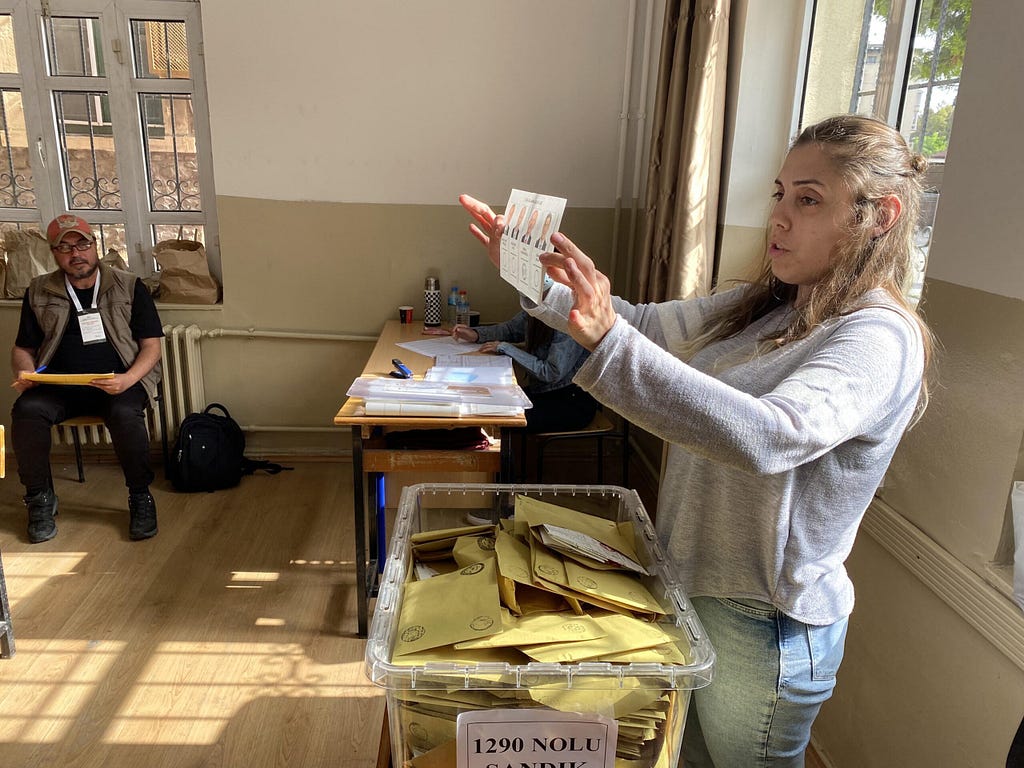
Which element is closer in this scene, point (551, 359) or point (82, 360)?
point (551, 359)

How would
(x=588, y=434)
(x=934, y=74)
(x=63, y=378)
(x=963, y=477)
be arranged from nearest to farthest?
1. (x=963, y=477)
2. (x=934, y=74)
3. (x=63, y=378)
4. (x=588, y=434)

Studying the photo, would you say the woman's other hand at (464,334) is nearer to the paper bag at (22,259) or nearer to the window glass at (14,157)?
the paper bag at (22,259)

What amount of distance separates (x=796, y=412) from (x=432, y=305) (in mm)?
2783

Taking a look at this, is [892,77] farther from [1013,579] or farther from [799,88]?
[1013,579]

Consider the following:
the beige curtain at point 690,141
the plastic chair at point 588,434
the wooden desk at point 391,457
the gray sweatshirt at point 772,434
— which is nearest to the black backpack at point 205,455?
the wooden desk at point 391,457

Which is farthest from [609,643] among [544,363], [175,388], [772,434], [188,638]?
[175,388]

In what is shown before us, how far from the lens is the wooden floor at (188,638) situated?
6.42 ft

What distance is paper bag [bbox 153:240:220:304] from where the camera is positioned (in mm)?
3553

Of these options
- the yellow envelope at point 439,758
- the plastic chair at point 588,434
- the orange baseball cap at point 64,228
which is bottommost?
the plastic chair at point 588,434

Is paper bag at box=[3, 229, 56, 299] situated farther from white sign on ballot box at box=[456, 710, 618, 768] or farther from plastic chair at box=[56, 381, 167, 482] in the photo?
white sign on ballot box at box=[456, 710, 618, 768]

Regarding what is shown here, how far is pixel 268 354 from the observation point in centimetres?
369

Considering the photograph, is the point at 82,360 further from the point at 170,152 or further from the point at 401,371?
the point at 401,371

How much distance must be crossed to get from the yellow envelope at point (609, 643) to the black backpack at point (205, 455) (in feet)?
9.88

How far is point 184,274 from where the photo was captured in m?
3.58
